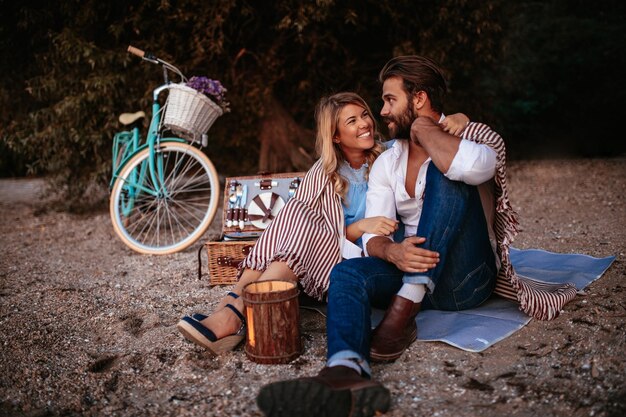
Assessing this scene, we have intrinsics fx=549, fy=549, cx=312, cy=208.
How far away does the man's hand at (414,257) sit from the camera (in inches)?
84.8

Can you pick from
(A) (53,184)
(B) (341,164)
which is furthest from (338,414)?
(A) (53,184)

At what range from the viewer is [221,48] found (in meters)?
5.30

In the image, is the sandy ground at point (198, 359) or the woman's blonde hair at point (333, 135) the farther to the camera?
the woman's blonde hair at point (333, 135)

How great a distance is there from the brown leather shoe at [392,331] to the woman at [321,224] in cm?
37

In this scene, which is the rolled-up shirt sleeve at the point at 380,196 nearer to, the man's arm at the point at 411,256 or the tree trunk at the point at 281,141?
the man's arm at the point at 411,256

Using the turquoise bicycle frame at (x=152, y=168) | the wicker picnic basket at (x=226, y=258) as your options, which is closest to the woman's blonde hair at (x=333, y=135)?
the wicker picnic basket at (x=226, y=258)

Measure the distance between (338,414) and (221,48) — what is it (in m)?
4.29

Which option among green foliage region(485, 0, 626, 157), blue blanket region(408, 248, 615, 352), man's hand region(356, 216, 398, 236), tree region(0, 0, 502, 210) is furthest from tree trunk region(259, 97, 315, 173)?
man's hand region(356, 216, 398, 236)

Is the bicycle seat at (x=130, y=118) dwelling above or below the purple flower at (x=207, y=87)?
below

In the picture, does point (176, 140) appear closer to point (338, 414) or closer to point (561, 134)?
point (338, 414)

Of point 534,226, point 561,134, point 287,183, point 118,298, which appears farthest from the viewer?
point 561,134

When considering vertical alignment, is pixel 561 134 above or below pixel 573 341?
above

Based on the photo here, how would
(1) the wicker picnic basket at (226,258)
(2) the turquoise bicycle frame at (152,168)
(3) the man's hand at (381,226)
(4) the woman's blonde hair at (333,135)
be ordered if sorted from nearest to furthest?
(3) the man's hand at (381,226)
(4) the woman's blonde hair at (333,135)
(1) the wicker picnic basket at (226,258)
(2) the turquoise bicycle frame at (152,168)

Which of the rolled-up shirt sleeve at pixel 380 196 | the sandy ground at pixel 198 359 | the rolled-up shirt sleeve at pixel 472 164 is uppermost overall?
the rolled-up shirt sleeve at pixel 472 164
